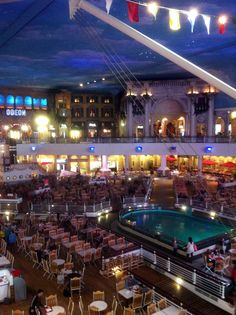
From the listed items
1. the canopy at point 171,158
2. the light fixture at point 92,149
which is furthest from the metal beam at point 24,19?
the canopy at point 171,158

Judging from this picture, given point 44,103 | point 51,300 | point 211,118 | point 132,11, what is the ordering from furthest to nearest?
point 44,103, point 211,118, point 51,300, point 132,11

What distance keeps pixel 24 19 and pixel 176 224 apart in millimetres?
14031

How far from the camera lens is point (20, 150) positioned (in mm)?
35406

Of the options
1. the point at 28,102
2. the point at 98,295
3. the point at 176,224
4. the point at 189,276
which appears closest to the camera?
the point at 98,295

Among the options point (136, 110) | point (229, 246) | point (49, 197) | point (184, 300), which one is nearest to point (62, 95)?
point (136, 110)

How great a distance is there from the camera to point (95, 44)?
68.1 feet

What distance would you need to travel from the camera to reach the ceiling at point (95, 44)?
50.7 feet

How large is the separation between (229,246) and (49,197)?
1236 centimetres

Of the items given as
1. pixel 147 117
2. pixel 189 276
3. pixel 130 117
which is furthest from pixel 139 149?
pixel 189 276

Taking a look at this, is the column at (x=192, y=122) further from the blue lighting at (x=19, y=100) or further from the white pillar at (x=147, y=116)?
the blue lighting at (x=19, y=100)

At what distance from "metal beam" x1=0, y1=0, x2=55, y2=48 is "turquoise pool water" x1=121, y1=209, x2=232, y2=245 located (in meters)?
11.4

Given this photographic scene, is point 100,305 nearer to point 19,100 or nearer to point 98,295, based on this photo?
point 98,295

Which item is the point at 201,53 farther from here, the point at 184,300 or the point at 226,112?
the point at 184,300

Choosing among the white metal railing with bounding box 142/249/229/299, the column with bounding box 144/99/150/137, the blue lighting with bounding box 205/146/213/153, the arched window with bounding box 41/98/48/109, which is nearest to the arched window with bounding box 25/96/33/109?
the arched window with bounding box 41/98/48/109
